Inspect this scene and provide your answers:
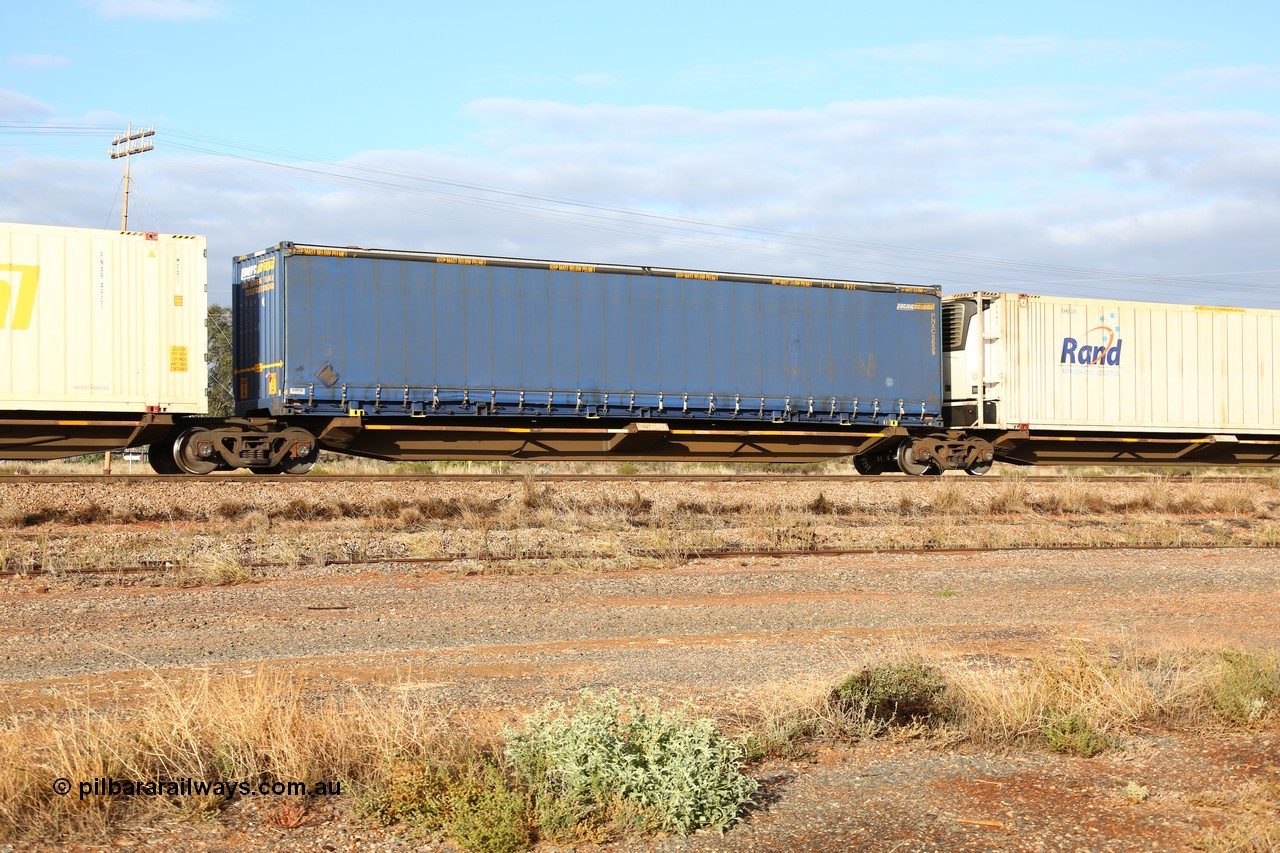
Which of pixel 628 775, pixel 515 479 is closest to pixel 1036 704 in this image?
pixel 628 775

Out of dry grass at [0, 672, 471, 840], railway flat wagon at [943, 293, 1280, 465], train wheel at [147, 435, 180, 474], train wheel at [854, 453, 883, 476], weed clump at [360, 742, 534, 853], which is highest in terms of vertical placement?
railway flat wagon at [943, 293, 1280, 465]

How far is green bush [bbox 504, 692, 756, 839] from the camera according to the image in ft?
15.6

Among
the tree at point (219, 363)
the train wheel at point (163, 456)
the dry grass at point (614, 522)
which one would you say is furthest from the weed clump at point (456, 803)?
the tree at point (219, 363)

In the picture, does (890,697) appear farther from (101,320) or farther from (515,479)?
(101,320)

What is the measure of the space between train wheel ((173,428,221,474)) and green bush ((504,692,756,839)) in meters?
14.7

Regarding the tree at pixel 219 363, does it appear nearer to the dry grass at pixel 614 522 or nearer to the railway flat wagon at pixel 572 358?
the railway flat wagon at pixel 572 358

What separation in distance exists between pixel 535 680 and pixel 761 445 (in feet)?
49.9

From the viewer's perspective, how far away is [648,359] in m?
20.8

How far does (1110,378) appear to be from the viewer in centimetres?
2397

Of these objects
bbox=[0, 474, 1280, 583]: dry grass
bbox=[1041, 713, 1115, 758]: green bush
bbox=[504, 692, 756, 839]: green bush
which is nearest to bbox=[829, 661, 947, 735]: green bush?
bbox=[1041, 713, 1115, 758]: green bush

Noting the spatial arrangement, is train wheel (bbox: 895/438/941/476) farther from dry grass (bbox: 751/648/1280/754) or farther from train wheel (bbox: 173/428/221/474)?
dry grass (bbox: 751/648/1280/754)

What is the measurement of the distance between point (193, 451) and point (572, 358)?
6.52 meters

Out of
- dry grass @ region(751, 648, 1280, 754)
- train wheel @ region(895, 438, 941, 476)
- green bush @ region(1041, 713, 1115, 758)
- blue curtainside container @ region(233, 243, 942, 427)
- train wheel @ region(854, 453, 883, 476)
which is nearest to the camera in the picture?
green bush @ region(1041, 713, 1115, 758)

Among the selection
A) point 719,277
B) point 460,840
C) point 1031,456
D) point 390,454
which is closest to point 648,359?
point 719,277
